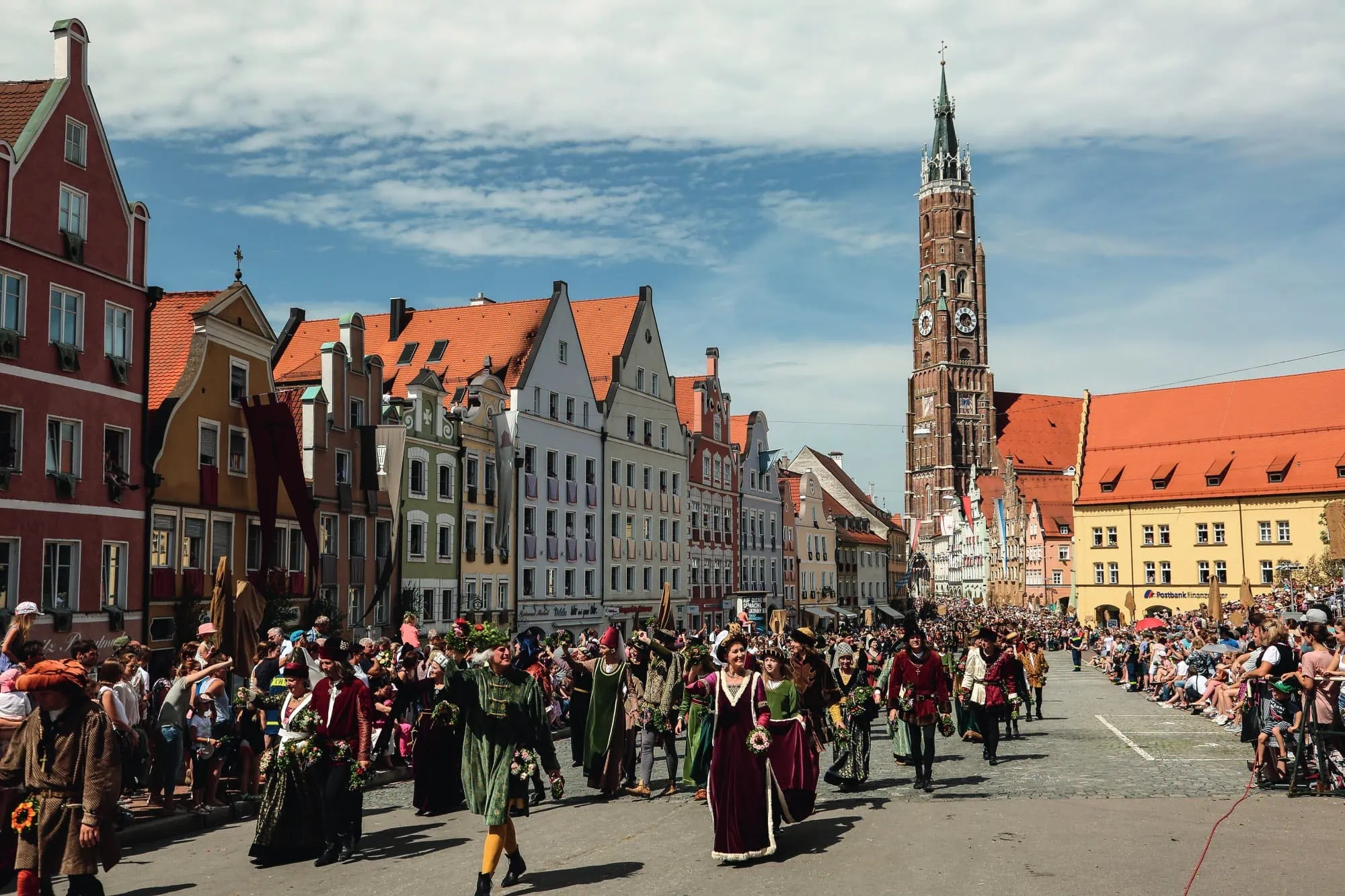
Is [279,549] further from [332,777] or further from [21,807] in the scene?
[21,807]

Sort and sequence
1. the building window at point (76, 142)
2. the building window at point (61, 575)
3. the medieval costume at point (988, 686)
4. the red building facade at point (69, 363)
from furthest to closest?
the building window at point (76, 142) → the building window at point (61, 575) → the red building facade at point (69, 363) → the medieval costume at point (988, 686)

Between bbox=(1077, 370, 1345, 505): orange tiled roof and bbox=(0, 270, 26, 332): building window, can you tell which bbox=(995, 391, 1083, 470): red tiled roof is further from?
bbox=(0, 270, 26, 332): building window

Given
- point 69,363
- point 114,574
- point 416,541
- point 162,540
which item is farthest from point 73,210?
point 416,541

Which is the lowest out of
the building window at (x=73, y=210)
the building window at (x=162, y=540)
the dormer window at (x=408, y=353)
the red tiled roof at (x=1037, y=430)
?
the building window at (x=162, y=540)

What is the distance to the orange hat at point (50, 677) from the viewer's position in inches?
304

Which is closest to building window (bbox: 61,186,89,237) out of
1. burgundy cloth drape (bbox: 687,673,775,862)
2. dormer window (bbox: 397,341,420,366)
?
burgundy cloth drape (bbox: 687,673,775,862)

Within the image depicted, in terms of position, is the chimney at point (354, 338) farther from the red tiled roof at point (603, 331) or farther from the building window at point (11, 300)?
the red tiled roof at point (603, 331)

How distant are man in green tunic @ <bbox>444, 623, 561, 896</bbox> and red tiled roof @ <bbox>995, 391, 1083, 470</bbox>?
148 m

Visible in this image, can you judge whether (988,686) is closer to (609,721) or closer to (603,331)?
(609,721)

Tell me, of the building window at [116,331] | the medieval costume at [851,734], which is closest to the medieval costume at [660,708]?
the medieval costume at [851,734]

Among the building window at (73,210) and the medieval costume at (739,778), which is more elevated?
the building window at (73,210)

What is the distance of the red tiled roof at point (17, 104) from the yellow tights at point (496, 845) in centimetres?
2035

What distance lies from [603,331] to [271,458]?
27190 millimetres

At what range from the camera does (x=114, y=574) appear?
26.6 meters
